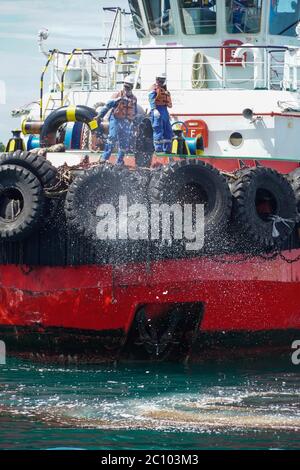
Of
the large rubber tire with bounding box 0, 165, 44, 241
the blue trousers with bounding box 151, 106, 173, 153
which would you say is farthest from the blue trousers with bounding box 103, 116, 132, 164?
the large rubber tire with bounding box 0, 165, 44, 241

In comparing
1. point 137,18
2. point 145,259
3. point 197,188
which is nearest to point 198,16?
point 137,18

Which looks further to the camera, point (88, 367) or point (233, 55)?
point (233, 55)

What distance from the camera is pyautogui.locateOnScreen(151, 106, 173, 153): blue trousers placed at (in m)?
13.0

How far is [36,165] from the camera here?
39.4 ft

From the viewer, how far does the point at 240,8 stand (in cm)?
1550

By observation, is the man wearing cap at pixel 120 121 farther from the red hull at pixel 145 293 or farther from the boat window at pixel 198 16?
the boat window at pixel 198 16

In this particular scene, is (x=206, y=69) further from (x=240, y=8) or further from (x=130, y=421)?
(x=130, y=421)

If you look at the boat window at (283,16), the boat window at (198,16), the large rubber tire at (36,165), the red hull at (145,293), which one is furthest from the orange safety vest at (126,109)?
the boat window at (283,16)

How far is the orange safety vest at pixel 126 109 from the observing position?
41.7ft

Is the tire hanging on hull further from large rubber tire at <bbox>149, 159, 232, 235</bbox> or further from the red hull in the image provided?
the red hull

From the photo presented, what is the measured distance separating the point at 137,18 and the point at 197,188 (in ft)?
17.1

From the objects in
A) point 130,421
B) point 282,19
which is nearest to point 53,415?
point 130,421
